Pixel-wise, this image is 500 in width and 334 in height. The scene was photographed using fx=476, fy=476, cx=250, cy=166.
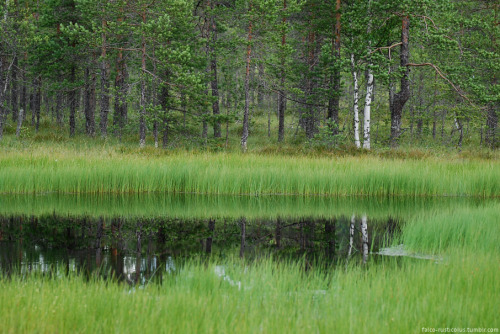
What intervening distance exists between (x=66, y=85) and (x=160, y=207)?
15.0 metres

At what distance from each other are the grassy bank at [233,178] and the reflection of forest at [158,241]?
3.35 metres

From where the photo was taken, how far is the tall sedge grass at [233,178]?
14.0 m

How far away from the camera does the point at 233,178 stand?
46.9ft

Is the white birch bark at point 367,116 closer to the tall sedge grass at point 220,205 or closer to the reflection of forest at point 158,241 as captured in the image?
the tall sedge grass at point 220,205

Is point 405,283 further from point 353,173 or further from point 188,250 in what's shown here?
point 353,173

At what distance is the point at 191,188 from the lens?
14.3m

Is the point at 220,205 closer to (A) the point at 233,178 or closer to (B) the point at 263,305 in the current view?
(A) the point at 233,178

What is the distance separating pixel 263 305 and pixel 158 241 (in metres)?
4.59

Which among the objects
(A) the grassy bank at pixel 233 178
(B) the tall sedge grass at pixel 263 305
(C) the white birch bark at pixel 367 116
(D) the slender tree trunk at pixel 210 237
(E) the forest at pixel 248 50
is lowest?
(D) the slender tree trunk at pixel 210 237

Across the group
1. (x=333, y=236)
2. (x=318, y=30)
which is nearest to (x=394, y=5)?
(x=318, y=30)

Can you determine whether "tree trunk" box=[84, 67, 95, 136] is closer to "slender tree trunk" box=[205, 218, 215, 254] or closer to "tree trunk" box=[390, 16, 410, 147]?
"tree trunk" box=[390, 16, 410, 147]

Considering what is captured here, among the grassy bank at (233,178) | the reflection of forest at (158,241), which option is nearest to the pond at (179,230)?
the reflection of forest at (158,241)

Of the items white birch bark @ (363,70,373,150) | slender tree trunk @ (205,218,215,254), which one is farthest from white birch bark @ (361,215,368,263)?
white birch bark @ (363,70,373,150)

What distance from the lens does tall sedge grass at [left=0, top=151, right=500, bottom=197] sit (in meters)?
14.0
